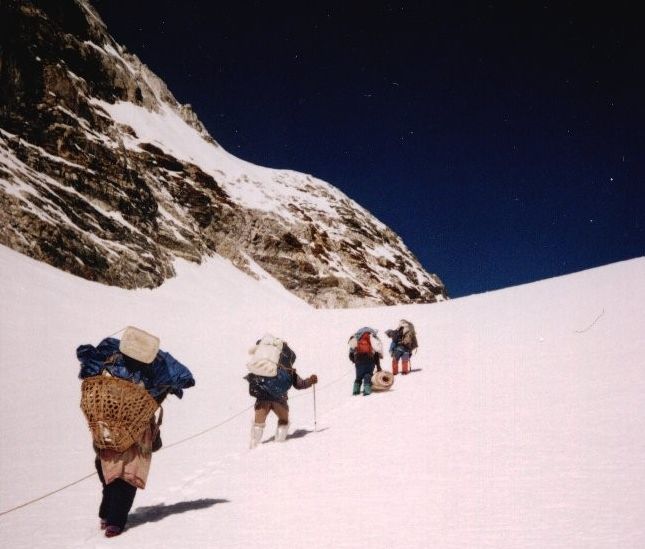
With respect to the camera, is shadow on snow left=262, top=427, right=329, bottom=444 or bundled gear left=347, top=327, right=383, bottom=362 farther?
bundled gear left=347, top=327, right=383, bottom=362

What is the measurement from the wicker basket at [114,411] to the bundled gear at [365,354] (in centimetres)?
619

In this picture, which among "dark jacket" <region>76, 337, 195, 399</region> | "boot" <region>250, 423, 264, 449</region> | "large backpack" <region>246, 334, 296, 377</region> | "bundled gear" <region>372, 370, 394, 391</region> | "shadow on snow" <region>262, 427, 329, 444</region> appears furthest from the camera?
"bundled gear" <region>372, 370, 394, 391</region>

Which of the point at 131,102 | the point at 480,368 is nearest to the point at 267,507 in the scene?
the point at 480,368

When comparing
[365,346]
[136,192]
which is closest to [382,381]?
[365,346]

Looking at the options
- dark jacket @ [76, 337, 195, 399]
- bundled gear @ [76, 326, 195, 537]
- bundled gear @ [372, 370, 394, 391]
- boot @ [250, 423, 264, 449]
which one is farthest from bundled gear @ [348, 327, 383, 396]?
bundled gear @ [76, 326, 195, 537]

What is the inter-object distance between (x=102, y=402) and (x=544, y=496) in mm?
3285

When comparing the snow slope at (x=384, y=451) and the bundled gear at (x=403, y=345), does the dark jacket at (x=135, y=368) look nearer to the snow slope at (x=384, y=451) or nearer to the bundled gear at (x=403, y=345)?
the snow slope at (x=384, y=451)

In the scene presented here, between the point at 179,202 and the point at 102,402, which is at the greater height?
the point at 179,202

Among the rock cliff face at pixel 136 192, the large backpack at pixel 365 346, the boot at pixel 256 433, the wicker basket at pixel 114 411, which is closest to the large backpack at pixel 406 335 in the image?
the large backpack at pixel 365 346

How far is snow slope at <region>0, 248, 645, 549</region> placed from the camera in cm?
314

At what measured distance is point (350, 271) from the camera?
225 feet

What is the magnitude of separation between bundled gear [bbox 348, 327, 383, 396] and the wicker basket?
6.19m

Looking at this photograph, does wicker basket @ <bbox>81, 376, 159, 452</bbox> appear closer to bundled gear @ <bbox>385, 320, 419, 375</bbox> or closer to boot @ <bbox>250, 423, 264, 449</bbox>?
boot @ <bbox>250, 423, 264, 449</bbox>

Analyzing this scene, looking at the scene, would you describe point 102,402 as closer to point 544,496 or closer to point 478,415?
point 544,496
